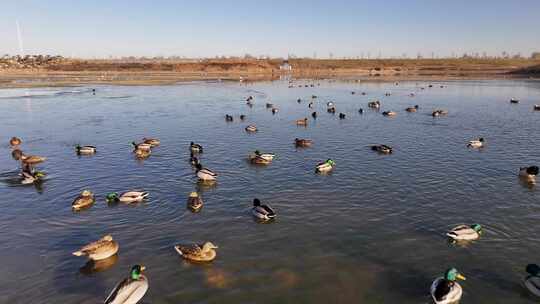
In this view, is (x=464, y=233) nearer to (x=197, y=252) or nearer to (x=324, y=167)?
(x=324, y=167)

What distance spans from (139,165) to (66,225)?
9.61 metres

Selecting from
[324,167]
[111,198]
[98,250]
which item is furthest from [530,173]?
[111,198]

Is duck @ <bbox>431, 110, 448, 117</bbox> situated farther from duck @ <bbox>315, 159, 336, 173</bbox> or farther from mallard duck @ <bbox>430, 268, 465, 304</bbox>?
mallard duck @ <bbox>430, 268, 465, 304</bbox>

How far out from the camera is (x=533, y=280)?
13000 millimetres

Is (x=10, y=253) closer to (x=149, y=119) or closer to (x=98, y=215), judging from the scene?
(x=98, y=215)

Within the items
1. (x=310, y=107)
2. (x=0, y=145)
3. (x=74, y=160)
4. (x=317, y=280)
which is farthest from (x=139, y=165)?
(x=310, y=107)

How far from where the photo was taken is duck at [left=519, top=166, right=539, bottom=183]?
23.8 m

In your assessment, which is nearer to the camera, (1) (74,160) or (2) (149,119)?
(1) (74,160)

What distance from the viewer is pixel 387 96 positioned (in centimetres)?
6975

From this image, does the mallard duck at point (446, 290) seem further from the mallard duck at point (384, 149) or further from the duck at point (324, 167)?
the mallard duck at point (384, 149)

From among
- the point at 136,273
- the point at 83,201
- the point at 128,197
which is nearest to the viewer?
the point at 136,273

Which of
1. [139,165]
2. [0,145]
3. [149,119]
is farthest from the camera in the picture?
[149,119]

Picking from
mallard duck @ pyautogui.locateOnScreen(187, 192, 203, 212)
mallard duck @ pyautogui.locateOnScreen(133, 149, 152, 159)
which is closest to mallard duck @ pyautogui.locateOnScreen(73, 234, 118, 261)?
mallard duck @ pyautogui.locateOnScreen(187, 192, 203, 212)

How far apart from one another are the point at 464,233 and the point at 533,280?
3.40m
